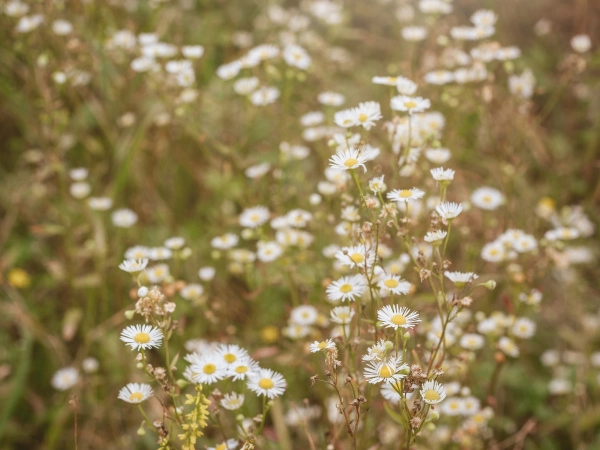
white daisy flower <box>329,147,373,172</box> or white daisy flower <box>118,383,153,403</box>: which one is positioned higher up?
white daisy flower <box>329,147,373,172</box>

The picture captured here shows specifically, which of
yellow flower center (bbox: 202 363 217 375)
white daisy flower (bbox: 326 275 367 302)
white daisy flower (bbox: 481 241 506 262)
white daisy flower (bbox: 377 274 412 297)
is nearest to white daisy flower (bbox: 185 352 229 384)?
yellow flower center (bbox: 202 363 217 375)

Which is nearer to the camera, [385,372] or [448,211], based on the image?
[385,372]

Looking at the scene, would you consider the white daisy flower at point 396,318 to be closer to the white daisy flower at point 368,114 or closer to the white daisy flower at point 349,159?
the white daisy flower at point 349,159

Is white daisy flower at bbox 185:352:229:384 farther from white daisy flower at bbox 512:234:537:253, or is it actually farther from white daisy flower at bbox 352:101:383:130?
white daisy flower at bbox 512:234:537:253

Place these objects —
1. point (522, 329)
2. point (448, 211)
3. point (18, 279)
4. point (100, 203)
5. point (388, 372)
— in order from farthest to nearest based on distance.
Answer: point (18, 279) < point (100, 203) < point (522, 329) < point (448, 211) < point (388, 372)

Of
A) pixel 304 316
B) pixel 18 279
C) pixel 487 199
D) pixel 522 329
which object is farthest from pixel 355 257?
pixel 18 279

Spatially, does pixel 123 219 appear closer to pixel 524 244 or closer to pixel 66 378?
pixel 66 378
